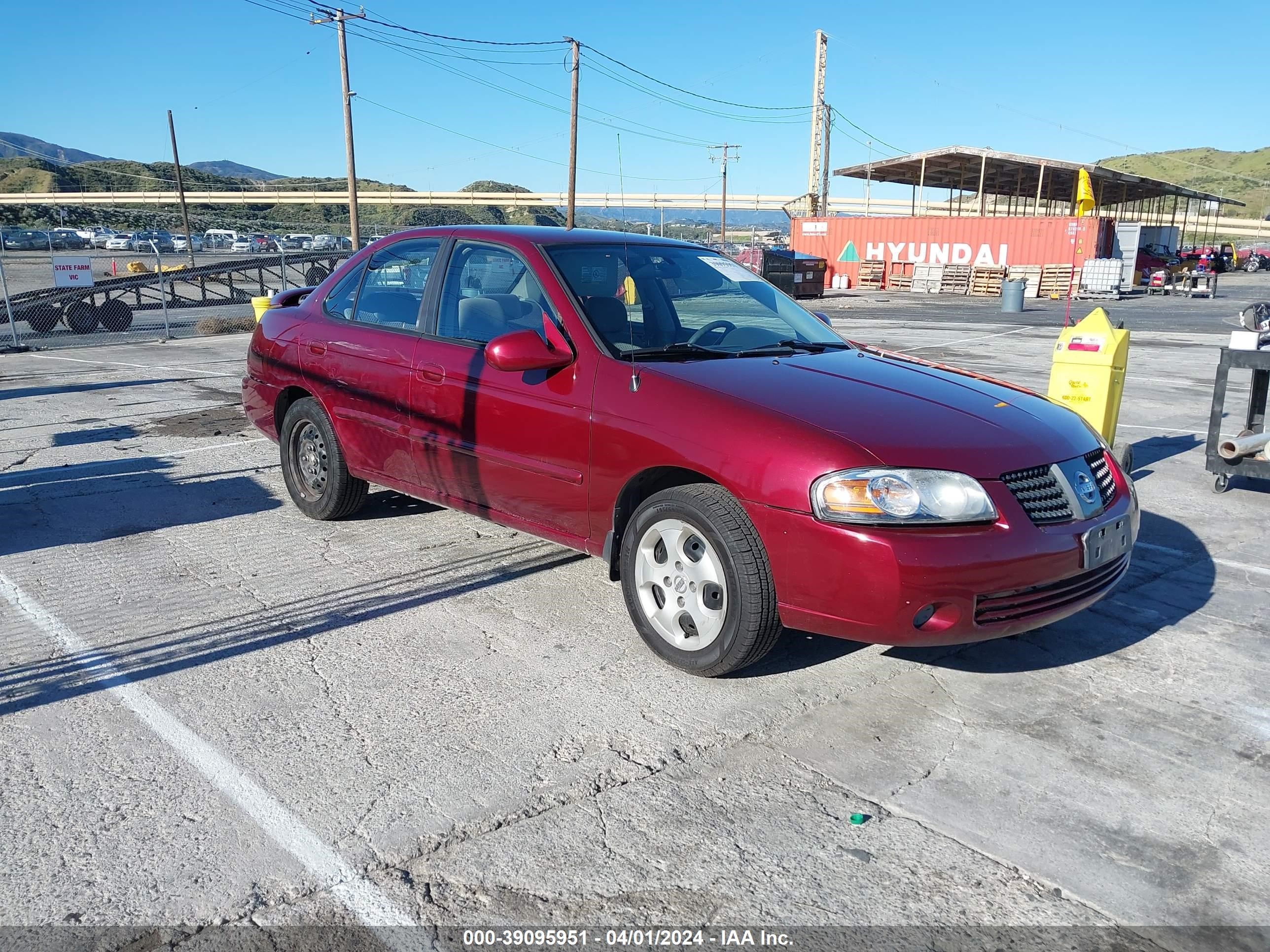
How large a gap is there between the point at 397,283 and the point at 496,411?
50.4 inches

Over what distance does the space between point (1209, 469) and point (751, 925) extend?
230 inches

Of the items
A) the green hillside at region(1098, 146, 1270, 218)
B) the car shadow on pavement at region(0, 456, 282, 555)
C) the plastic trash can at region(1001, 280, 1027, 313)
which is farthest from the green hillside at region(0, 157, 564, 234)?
the green hillside at region(1098, 146, 1270, 218)

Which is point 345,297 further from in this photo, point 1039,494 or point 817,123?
point 817,123

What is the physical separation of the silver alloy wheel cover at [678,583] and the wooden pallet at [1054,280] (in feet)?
112

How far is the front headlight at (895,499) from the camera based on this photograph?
10.9 feet

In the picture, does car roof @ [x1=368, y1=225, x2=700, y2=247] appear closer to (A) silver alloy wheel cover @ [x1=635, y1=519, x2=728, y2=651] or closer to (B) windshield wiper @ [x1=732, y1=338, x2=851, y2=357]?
(B) windshield wiper @ [x1=732, y1=338, x2=851, y2=357]

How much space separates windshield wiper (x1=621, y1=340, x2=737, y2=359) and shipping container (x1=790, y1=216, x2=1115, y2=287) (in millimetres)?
32434

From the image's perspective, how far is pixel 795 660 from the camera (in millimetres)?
4051

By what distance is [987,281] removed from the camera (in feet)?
117

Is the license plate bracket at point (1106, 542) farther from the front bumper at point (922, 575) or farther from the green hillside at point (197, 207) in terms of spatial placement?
the green hillside at point (197, 207)

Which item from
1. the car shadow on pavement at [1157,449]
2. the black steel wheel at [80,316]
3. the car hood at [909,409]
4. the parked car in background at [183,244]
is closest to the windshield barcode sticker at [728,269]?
the car hood at [909,409]

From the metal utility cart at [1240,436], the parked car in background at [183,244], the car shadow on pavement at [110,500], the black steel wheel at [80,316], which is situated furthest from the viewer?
the parked car in background at [183,244]

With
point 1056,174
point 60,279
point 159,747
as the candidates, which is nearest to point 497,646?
point 159,747

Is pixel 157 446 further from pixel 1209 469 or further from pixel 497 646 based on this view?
pixel 1209 469
